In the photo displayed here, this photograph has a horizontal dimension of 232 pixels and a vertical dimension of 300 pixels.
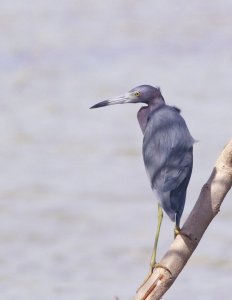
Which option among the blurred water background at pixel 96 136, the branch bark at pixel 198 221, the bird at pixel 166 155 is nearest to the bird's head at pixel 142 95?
the bird at pixel 166 155

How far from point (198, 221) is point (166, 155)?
574mm

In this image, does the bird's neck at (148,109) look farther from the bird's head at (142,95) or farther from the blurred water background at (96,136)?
the blurred water background at (96,136)

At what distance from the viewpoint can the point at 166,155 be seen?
3.36 metres

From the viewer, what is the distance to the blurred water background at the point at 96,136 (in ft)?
20.3

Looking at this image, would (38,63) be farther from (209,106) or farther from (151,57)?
(209,106)

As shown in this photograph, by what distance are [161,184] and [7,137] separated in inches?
186

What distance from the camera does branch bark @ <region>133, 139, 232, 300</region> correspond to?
9.09 ft

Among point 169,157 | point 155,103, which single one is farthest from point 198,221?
point 155,103

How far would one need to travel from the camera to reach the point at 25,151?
783 centimetres

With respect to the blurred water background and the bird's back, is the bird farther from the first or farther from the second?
the blurred water background

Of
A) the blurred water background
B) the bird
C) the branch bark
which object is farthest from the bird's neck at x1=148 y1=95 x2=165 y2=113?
the blurred water background

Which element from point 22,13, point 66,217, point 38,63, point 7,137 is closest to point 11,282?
point 66,217

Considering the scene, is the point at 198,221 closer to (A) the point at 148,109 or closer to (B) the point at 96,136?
(A) the point at 148,109

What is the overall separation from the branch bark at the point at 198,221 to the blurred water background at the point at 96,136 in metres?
2.95
